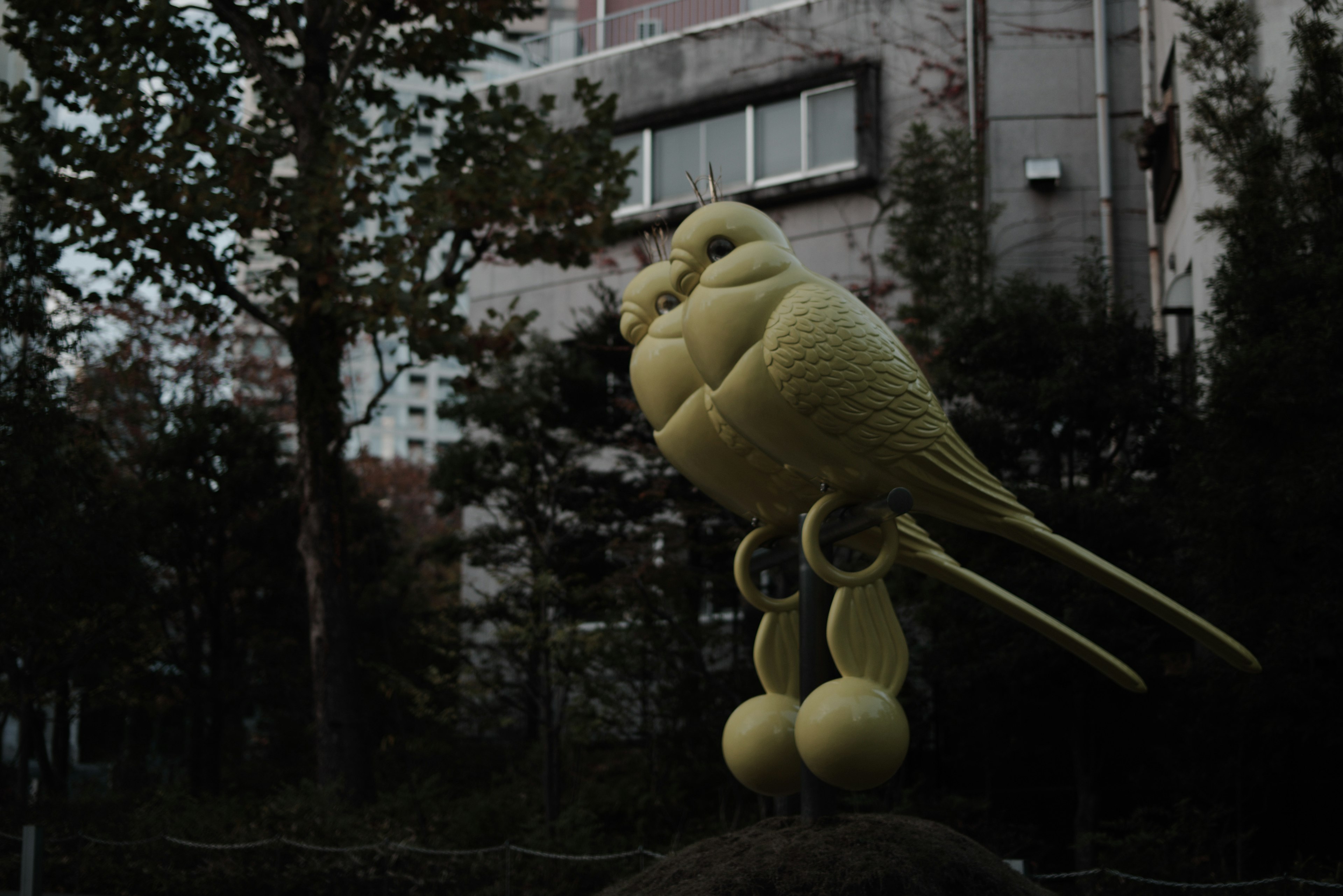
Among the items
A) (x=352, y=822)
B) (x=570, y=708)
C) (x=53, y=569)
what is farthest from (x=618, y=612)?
(x=53, y=569)

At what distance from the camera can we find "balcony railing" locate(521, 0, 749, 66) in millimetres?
16766

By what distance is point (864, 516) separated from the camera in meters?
5.07

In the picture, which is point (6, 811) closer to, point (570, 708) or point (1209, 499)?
point (570, 708)

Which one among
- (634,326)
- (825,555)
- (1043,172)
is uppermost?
(1043,172)

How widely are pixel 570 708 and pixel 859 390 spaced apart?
7.36 metres

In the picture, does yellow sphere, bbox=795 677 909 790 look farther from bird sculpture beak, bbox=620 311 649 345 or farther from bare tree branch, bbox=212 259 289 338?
bare tree branch, bbox=212 259 289 338

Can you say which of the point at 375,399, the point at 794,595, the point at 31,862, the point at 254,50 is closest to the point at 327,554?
the point at 375,399

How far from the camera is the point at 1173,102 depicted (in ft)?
39.0

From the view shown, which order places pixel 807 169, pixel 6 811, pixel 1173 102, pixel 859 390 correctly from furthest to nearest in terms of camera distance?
pixel 807 169 → pixel 1173 102 → pixel 6 811 → pixel 859 390

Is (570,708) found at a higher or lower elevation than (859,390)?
lower

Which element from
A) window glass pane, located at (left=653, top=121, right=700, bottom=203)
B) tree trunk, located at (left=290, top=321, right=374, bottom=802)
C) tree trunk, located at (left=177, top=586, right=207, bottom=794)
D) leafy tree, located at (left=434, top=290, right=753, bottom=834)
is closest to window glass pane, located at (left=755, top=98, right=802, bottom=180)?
window glass pane, located at (left=653, top=121, right=700, bottom=203)

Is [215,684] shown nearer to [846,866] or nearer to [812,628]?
[812,628]

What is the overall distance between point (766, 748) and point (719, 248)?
2.11 m

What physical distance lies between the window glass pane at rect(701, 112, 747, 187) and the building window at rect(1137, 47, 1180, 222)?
4725mm
